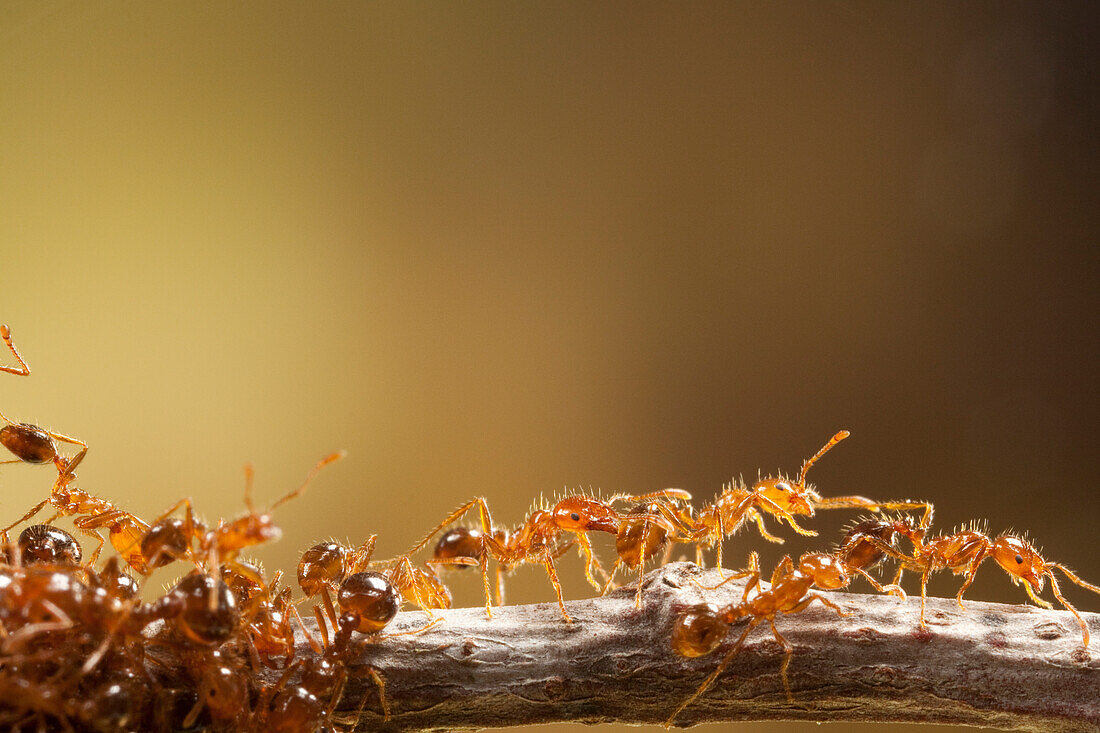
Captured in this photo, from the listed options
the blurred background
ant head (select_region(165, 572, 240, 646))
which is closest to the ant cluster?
ant head (select_region(165, 572, 240, 646))

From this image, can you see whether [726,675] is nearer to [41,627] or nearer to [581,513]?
[581,513]

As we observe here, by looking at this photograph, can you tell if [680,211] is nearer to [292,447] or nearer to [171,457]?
[292,447]

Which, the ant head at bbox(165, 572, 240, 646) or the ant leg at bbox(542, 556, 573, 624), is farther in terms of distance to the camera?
the ant leg at bbox(542, 556, 573, 624)

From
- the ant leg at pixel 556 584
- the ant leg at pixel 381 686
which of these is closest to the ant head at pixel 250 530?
the ant leg at pixel 381 686

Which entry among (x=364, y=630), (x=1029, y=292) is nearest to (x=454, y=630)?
(x=364, y=630)

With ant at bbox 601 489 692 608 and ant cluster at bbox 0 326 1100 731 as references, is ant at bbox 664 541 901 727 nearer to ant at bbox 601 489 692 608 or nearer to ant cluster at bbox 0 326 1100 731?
ant cluster at bbox 0 326 1100 731

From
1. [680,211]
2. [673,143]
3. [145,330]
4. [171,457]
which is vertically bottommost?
[171,457]

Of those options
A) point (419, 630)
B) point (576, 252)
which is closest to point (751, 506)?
point (419, 630)
